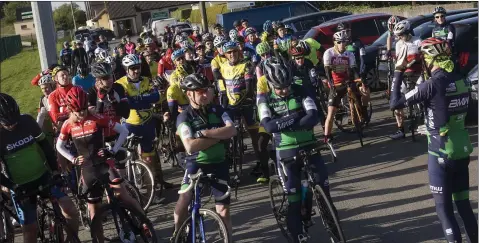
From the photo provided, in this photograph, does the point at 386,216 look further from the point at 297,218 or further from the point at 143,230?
the point at 143,230

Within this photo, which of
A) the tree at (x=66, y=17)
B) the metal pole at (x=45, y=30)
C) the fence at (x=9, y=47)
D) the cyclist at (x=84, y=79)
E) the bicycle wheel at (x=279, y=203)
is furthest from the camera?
the tree at (x=66, y=17)

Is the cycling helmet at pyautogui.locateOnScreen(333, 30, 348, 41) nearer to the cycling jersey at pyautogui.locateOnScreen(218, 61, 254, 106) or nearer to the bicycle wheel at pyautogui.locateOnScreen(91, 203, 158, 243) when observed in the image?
the cycling jersey at pyautogui.locateOnScreen(218, 61, 254, 106)

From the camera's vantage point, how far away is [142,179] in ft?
27.1

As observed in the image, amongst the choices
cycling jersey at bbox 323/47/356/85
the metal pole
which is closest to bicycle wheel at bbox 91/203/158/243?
cycling jersey at bbox 323/47/356/85

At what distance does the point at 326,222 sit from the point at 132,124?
361 centimetres

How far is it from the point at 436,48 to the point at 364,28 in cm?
1238

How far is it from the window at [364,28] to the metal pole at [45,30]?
28.7ft

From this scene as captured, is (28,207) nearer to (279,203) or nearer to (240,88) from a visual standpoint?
(279,203)

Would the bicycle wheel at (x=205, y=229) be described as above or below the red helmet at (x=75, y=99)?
below

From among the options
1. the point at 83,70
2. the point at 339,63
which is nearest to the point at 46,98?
→ the point at 83,70

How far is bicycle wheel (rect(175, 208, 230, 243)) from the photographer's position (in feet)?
18.0

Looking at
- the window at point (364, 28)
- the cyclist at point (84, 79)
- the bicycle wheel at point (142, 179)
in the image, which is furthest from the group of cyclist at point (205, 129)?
the window at point (364, 28)

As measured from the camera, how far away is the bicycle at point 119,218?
19.9ft

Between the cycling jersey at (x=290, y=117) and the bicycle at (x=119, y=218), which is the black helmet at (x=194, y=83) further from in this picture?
the bicycle at (x=119, y=218)
